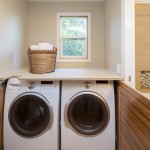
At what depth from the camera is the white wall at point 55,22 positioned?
10.0 feet

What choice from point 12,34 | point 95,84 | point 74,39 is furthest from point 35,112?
point 74,39

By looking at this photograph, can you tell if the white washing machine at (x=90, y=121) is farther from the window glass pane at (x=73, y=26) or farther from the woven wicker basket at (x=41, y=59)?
the window glass pane at (x=73, y=26)

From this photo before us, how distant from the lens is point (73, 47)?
3162 millimetres

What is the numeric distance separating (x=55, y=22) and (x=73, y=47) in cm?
59

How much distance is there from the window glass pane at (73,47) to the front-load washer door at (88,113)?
58.3 inches

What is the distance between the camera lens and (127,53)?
71.7 inches

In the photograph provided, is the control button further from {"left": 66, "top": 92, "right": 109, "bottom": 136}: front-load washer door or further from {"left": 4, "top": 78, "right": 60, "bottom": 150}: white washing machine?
{"left": 66, "top": 92, "right": 109, "bottom": 136}: front-load washer door

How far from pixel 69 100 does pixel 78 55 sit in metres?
1.49

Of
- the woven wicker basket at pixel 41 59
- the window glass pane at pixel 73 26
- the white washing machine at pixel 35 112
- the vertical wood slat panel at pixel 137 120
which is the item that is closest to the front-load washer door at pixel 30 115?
the white washing machine at pixel 35 112

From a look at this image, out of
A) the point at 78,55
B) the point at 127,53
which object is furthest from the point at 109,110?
the point at 78,55

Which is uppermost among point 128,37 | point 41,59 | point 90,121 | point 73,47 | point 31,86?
point 73,47

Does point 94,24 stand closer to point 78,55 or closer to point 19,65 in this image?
point 78,55

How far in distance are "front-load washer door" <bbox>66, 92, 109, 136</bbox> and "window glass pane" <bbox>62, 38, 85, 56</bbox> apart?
1481 millimetres

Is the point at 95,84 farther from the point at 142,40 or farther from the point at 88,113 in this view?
the point at 142,40
